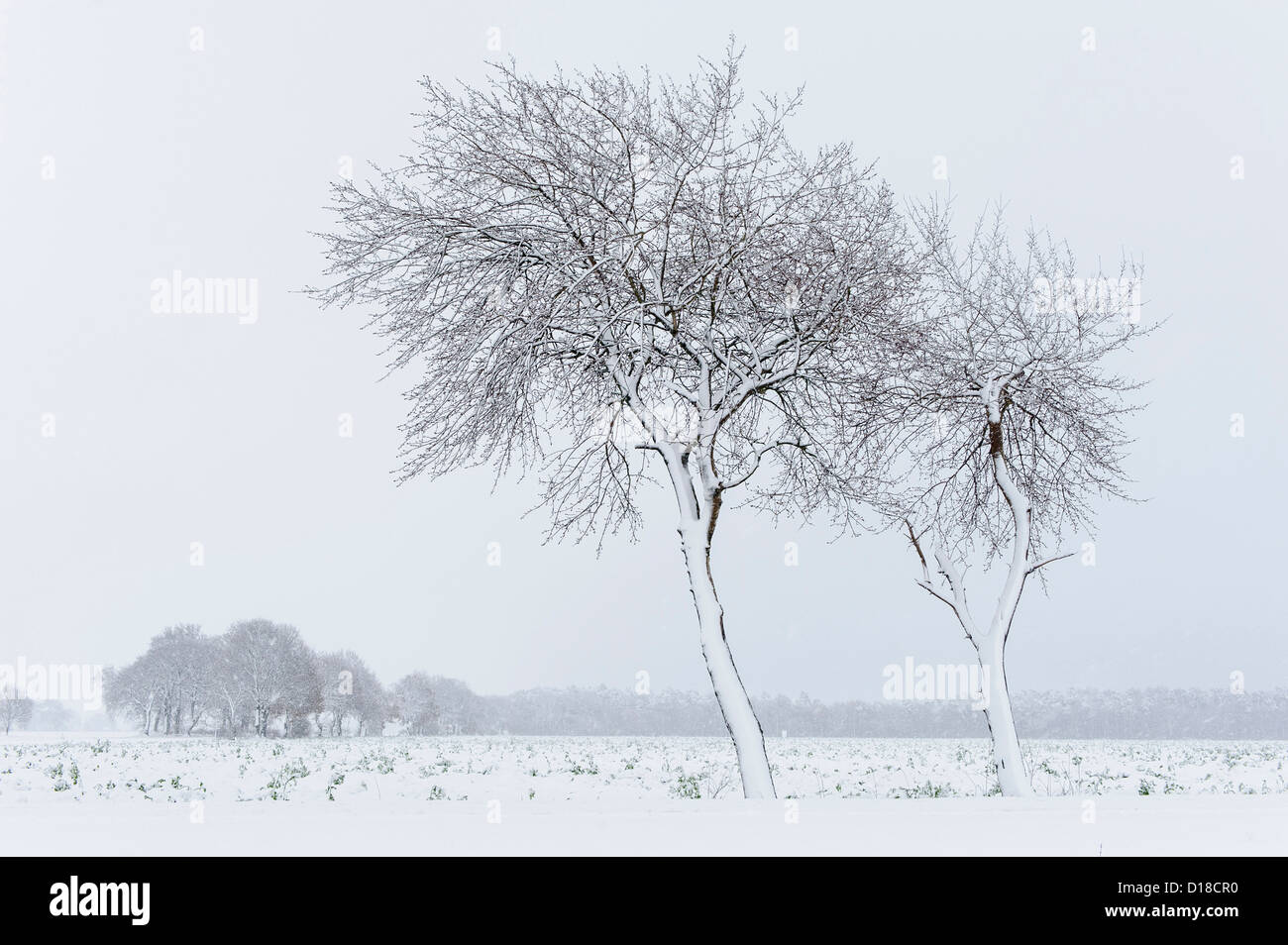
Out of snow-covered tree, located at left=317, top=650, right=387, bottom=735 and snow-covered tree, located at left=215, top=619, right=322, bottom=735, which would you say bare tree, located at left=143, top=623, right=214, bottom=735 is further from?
snow-covered tree, located at left=317, top=650, right=387, bottom=735

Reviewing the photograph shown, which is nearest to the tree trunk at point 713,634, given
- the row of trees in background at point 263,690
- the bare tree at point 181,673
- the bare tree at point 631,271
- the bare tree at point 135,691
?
the bare tree at point 631,271

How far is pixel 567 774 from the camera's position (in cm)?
1634

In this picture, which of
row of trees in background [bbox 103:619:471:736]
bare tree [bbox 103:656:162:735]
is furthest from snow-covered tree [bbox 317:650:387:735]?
bare tree [bbox 103:656:162:735]

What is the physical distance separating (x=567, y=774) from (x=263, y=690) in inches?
1397

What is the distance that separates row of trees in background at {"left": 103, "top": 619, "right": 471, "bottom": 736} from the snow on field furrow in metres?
22.7

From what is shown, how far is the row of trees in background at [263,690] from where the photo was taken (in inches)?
1843

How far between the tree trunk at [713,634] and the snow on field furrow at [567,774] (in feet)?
2.46

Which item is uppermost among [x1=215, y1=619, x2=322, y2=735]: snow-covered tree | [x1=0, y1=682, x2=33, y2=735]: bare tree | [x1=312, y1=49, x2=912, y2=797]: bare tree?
[x1=312, y1=49, x2=912, y2=797]: bare tree

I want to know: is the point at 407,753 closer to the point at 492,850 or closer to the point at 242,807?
the point at 242,807

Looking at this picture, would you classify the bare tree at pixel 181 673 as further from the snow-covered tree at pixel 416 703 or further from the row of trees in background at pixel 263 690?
the snow-covered tree at pixel 416 703

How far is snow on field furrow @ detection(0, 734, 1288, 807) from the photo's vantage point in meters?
13.7

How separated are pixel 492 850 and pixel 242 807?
10.8ft

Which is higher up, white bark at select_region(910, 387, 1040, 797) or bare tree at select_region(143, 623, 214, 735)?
white bark at select_region(910, 387, 1040, 797)

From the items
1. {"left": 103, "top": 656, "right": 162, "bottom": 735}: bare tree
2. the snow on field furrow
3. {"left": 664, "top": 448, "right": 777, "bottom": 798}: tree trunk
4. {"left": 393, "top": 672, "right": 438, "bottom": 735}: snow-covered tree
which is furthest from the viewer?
{"left": 393, "top": 672, "right": 438, "bottom": 735}: snow-covered tree
